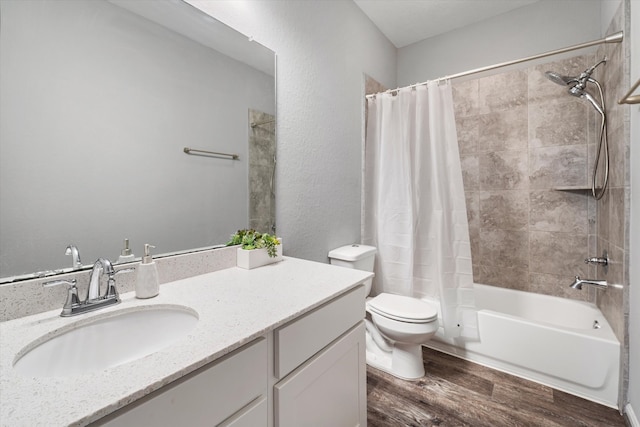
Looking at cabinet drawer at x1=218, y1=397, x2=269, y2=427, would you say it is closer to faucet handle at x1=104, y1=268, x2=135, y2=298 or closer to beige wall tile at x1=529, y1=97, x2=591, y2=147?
faucet handle at x1=104, y1=268, x2=135, y2=298

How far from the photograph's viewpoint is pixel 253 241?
1.37 m

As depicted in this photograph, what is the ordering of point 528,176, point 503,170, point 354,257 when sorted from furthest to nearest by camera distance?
point 503,170, point 528,176, point 354,257

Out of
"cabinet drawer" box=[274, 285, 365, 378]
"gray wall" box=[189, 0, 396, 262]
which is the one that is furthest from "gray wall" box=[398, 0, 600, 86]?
"cabinet drawer" box=[274, 285, 365, 378]

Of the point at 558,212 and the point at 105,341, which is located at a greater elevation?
the point at 558,212

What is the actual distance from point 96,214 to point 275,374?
31.3 inches

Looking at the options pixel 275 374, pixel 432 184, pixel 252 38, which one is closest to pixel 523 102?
pixel 432 184

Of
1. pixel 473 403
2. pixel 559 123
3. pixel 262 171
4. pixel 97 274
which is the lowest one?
pixel 473 403

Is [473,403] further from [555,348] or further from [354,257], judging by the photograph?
[354,257]

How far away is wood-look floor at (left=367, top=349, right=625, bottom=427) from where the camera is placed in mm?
1404

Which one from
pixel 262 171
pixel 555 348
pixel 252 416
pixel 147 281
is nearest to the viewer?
pixel 252 416

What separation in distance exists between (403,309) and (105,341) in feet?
4.83

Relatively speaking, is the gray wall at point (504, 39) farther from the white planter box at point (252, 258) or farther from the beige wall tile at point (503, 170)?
the white planter box at point (252, 258)

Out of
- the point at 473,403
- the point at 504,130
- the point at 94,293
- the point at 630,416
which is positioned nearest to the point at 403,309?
the point at 473,403

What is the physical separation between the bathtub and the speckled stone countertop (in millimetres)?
1256
